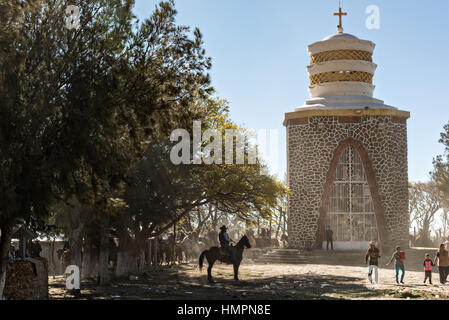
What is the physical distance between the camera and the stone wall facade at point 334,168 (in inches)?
1361

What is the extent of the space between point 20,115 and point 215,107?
46.7 ft

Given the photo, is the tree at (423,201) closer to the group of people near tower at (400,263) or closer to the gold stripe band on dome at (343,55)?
the gold stripe band on dome at (343,55)

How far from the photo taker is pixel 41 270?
16250 mm

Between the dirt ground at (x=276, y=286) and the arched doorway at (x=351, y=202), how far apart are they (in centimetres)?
556

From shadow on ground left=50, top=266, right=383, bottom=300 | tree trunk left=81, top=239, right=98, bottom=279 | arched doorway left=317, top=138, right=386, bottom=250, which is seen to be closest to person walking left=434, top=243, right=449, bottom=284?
shadow on ground left=50, top=266, right=383, bottom=300

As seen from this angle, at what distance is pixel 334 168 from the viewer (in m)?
34.8

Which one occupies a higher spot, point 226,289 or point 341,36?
point 341,36

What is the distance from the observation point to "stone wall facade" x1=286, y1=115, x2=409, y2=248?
34562mm

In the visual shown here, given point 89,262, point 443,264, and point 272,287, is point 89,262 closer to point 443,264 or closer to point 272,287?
point 272,287

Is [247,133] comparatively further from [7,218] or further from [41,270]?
[7,218]

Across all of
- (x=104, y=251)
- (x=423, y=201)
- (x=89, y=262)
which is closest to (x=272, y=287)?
(x=104, y=251)

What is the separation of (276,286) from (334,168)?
15486 millimetres

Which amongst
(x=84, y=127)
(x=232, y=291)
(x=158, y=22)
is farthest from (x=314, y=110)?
(x=84, y=127)

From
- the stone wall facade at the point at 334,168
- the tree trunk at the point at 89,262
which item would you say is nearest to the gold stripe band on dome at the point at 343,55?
the stone wall facade at the point at 334,168
